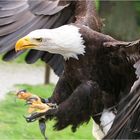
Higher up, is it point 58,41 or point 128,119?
point 58,41

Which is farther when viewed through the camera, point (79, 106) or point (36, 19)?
point (36, 19)

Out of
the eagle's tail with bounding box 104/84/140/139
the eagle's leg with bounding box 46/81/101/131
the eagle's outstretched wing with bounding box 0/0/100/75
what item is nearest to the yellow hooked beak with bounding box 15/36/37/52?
the eagle's leg with bounding box 46/81/101/131

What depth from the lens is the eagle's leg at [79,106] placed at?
4621 millimetres

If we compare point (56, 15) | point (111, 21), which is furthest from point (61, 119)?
point (111, 21)

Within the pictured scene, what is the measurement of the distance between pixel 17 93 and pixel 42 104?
21cm

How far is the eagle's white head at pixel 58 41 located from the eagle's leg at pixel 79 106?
0.91ft

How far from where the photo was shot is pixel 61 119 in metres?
4.68

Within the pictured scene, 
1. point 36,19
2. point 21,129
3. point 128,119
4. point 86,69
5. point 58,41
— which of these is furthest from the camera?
point 21,129

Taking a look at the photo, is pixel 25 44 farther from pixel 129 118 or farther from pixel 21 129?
pixel 21 129

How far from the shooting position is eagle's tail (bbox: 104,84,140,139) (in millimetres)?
3992

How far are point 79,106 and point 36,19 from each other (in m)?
1.13

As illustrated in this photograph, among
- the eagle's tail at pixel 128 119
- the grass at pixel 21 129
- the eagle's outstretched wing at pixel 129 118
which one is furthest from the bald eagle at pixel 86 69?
the grass at pixel 21 129

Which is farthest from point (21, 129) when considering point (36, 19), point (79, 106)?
point (79, 106)

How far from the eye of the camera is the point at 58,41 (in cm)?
448
